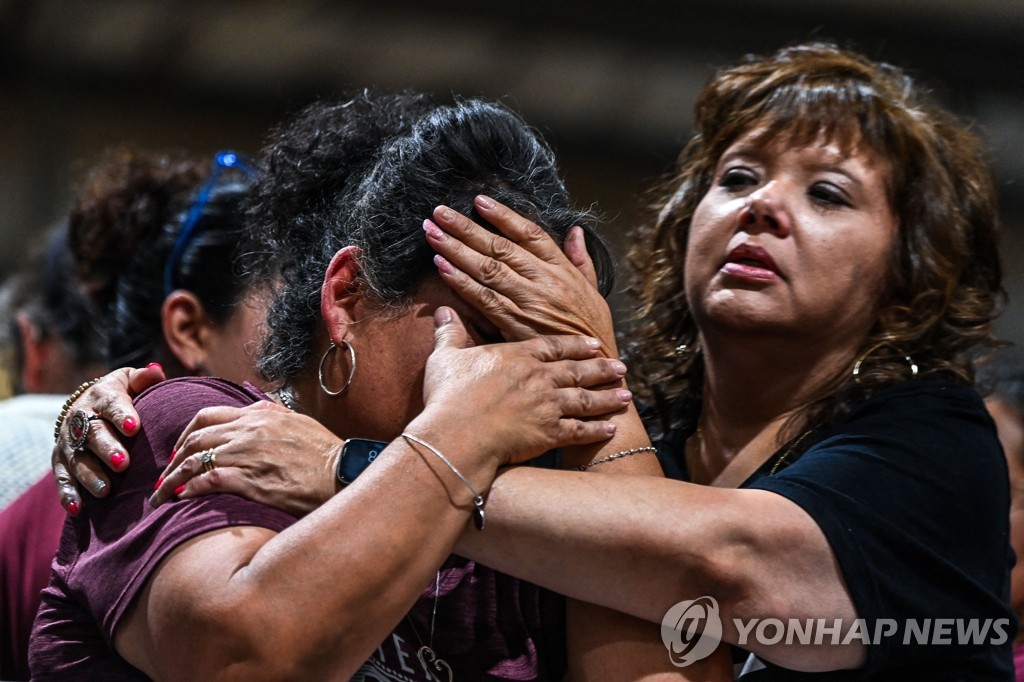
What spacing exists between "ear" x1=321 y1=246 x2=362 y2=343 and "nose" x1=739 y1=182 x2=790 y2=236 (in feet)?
2.25

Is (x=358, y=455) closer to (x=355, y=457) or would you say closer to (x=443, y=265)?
(x=355, y=457)

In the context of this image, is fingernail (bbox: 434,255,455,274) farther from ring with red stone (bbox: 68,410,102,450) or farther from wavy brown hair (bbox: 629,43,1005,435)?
wavy brown hair (bbox: 629,43,1005,435)

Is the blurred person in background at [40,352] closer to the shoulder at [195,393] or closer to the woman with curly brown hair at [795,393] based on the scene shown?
the shoulder at [195,393]

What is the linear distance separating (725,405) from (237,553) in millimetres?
992

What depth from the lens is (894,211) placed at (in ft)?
6.73

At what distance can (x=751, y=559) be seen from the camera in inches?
61.2

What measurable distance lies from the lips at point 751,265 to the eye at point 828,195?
0.14 metres

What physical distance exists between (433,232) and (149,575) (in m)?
0.57

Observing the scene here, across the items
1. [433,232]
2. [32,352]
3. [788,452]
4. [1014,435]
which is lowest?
[1014,435]

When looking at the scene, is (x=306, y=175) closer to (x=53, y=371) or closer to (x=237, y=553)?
(x=237, y=553)

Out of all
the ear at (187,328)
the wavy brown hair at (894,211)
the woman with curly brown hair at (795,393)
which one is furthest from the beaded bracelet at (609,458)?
the ear at (187,328)

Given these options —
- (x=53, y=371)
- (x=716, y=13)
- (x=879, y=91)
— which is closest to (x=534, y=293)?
(x=879, y=91)

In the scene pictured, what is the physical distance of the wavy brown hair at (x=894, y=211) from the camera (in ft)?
6.55

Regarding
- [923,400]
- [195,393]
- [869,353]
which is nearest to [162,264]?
[195,393]
